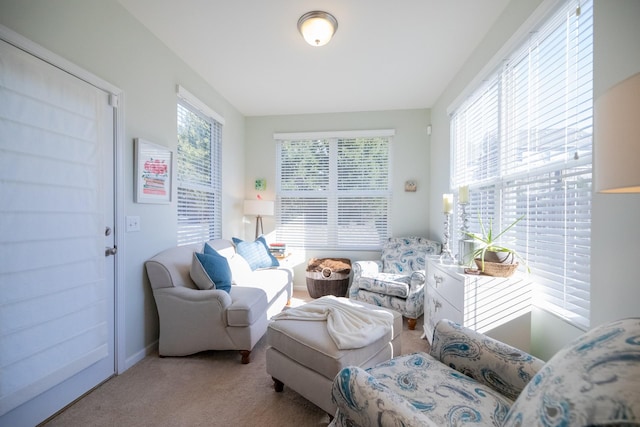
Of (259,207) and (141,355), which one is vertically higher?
(259,207)

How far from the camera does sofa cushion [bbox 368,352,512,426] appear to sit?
38.5 inches

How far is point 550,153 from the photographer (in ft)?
5.15

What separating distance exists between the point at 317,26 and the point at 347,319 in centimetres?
217

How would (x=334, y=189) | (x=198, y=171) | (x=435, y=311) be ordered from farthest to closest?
(x=334, y=189) < (x=198, y=171) < (x=435, y=311)

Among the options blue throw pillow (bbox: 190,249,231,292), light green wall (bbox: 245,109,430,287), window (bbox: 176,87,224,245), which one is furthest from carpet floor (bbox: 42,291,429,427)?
light green wall (bbox: 245,109,430,287)

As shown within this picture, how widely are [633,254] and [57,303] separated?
9.30 feet

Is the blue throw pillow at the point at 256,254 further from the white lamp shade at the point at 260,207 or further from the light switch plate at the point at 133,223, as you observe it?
the light switch plate at the point at 133,223

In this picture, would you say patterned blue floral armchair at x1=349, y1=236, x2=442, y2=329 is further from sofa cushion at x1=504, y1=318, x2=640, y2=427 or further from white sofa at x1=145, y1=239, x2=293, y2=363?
sofa cushion at x1=504, y1=318, x2=640, y2=427

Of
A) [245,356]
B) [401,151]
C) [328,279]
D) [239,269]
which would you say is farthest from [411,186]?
[245,356]

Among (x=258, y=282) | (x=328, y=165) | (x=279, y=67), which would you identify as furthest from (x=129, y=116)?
(x=328, y=165)

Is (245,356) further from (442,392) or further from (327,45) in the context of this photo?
(327,45)

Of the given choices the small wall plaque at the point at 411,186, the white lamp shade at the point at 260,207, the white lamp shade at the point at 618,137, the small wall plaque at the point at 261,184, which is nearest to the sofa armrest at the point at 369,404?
the white lamp shade at the point at 618,137

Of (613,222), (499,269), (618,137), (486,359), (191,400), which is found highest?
(618,137)

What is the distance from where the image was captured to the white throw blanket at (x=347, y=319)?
60.4 inches
